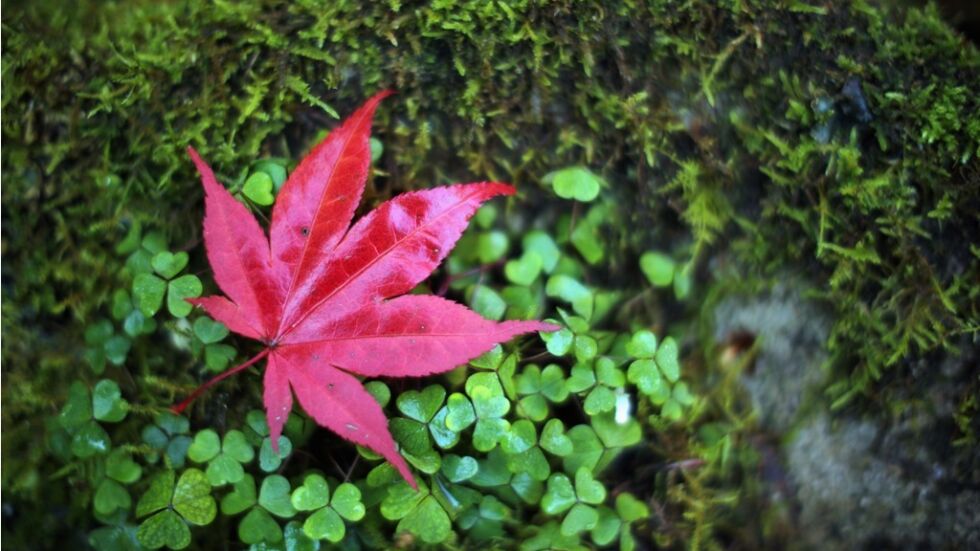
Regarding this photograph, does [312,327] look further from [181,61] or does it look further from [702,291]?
[702,291]

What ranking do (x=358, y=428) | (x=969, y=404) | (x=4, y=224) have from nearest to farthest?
(x=358, y=428) → (x=969, y=404) → (x=4, y=224)

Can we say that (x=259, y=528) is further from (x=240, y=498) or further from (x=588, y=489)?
(x=588, y=489)

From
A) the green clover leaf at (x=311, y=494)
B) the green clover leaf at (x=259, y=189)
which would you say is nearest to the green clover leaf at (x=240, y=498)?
the green clover leaf at (x=311, y=494)

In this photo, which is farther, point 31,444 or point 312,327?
point 31,444

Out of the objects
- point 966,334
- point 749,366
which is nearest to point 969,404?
point 966,334

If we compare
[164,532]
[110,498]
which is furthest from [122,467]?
[164,532]

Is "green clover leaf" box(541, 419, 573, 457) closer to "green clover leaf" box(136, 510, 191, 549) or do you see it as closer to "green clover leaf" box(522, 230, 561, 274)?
"green clover leaf" box(522, 230, 561, 274)

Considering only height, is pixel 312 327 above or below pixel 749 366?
above
